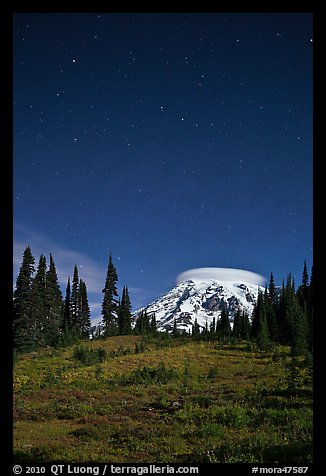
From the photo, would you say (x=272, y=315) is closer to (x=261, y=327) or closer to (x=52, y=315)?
(x=261, y=327)

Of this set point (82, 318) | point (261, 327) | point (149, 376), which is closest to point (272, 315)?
point (261, 327)

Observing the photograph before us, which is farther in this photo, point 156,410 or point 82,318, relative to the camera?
point 82,318

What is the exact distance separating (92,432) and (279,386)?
33.1ft

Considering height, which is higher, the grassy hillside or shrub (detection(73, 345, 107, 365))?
→ the grassy hillside

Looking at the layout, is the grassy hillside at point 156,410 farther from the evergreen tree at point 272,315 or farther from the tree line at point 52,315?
the evergreen tree at point 272,315

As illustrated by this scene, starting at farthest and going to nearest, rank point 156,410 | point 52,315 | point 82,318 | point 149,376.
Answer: point 82,318, point 52,315, point 149,376, point 156,410

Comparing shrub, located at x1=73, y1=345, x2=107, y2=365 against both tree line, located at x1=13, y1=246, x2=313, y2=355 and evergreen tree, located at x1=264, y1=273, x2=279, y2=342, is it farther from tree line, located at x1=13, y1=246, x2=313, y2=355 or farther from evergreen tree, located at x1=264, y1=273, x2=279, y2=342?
evergreen tree, located at x1=264, y1=273, x2=279, y2=342

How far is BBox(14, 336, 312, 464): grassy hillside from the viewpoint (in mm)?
5285

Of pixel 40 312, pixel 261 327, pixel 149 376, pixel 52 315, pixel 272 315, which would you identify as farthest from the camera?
pixel 272 315

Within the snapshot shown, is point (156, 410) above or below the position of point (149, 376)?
above

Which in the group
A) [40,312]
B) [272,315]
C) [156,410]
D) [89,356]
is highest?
[40,312]

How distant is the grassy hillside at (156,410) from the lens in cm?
529

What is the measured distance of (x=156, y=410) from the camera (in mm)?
11211

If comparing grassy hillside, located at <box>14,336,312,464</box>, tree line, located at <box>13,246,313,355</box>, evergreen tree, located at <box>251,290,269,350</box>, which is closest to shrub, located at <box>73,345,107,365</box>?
grassy hillside, located at <box>14,336,312,464</box>
